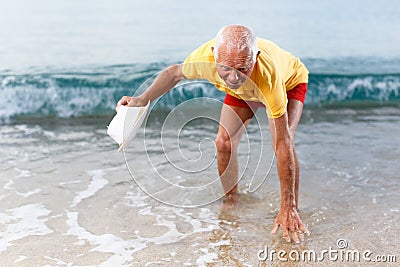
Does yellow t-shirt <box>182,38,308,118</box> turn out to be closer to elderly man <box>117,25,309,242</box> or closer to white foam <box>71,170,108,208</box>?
elderly man <box>117,25,309,242</box>

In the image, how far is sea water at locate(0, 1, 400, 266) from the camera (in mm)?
2307

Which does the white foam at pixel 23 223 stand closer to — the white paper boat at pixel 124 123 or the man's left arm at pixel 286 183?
the white paper boat at pixel 124 123

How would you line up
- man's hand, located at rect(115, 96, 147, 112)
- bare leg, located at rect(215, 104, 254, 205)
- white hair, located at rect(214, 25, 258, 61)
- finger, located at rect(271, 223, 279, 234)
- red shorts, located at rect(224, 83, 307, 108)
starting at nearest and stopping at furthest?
white hair, located at rect(214, 25, 258, 61) → finger, located at rect(271, 223, 279, 234) → man's hand, located at rect(115, 96, 147, 112) → red shorts, located at rect(224, 83, 307, 108) → bare leg, located at rect(215, 104, 254, 205)

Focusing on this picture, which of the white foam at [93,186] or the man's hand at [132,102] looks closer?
the man's hand at [132,102]

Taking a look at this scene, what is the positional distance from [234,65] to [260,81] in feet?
0.51

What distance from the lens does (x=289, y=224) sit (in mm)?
2250

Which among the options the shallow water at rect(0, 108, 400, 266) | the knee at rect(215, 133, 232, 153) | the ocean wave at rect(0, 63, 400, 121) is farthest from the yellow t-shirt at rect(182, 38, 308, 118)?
the ocean wave at rect(0, 63, 400, 121)

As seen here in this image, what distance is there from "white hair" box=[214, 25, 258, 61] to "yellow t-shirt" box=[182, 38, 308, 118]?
0.34ft

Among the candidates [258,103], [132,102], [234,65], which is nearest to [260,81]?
[234,65]

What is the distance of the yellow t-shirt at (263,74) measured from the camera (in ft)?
6.97

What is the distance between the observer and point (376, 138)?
162 inches

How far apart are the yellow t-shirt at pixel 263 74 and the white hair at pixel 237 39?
10 centimetres

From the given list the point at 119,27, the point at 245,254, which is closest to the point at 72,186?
the point at 245,254

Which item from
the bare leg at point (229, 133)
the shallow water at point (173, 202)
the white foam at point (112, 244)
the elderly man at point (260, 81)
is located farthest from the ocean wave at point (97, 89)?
the elderly man at point (260, 81)
